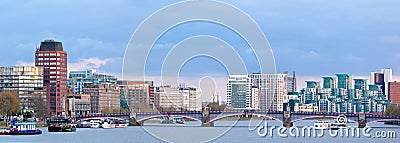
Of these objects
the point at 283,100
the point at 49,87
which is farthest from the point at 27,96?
the point at 283,100

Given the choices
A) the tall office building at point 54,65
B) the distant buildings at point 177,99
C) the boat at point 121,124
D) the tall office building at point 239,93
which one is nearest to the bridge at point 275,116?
the boat at point 121,124

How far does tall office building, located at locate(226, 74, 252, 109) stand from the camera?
11893 centimetres

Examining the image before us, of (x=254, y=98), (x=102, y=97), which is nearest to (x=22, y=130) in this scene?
(x=254, y=98)

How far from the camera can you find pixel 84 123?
392 ft

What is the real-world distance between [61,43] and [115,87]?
797 inches

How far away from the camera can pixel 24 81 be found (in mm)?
160125

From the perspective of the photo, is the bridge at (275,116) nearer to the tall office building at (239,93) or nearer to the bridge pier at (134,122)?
the bridge pier at (134,122)

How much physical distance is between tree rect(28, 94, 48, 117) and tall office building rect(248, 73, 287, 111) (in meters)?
30.9

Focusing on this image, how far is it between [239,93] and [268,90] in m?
16.5

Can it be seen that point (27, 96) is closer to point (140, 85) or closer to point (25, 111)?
point (25, 111)

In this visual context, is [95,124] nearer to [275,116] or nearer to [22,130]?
[275,116]

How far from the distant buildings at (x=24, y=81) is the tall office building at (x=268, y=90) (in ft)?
116

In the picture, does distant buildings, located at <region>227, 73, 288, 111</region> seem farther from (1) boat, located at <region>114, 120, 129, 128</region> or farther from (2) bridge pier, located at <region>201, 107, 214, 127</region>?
(1) boat, located at <region>114, 120, 129, 128</region>

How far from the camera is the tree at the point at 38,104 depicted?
136m
